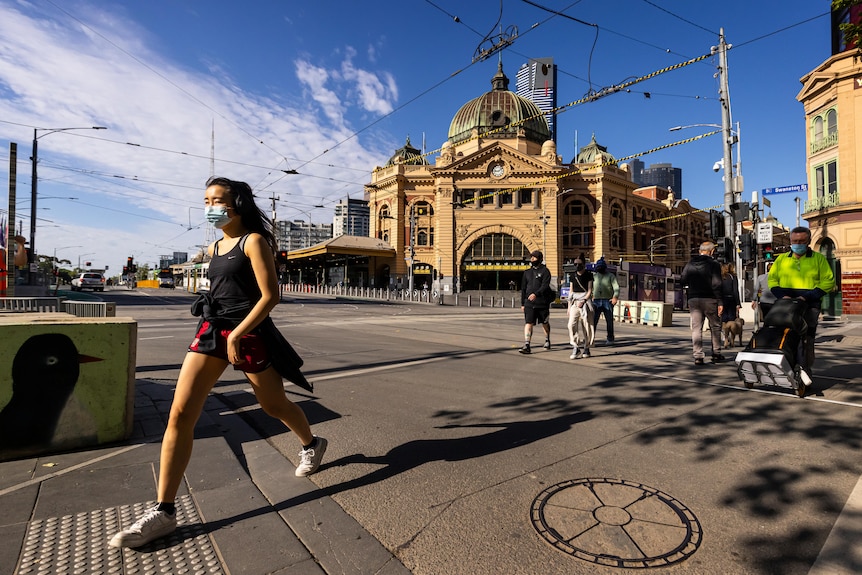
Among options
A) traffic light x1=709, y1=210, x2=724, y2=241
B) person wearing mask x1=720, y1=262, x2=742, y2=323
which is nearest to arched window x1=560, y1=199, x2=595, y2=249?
traffic light x1=709, y1=210, x2=724, y2=241

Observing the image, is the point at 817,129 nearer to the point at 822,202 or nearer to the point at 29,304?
the point at 822,202

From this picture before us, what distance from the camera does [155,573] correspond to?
1.93m

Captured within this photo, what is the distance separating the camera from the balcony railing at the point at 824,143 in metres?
23.4

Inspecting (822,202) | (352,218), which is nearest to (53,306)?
(822,202)

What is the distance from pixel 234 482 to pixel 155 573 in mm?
826

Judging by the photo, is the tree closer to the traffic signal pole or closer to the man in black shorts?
the man in black shorts

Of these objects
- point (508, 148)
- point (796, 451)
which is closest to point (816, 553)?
point (796, 451)

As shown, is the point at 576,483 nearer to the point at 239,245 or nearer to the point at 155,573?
the point at 155,573

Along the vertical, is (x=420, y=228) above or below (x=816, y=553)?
above

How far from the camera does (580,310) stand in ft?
24.4

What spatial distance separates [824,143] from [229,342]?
1252 inches

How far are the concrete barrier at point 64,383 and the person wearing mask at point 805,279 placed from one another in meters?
6.50

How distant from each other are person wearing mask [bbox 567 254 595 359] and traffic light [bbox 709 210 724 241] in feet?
20.9

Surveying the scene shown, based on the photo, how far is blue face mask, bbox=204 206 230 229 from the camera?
8.59 ft
